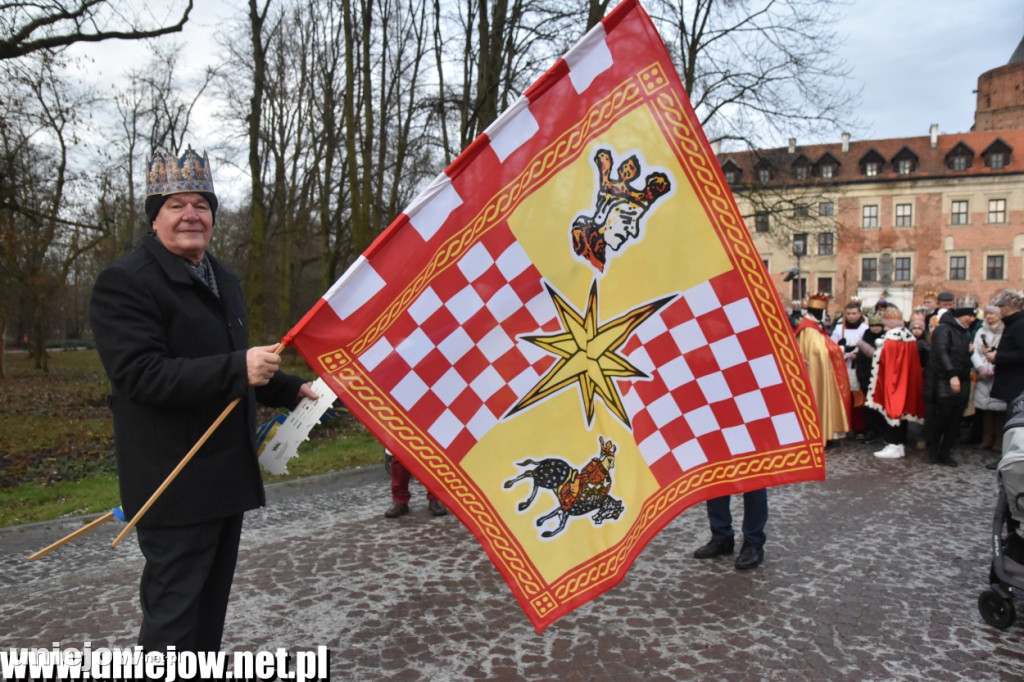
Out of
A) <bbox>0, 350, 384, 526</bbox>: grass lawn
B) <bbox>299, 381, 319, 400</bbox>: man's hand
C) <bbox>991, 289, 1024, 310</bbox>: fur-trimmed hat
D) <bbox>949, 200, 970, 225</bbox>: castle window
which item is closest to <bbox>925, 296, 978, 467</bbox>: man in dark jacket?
<bbox>991, 289, 1024, 310</bbox>: fur-trimmed hat

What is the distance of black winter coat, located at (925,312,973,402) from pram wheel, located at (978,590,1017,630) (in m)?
5.70

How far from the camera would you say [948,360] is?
9.19 meters

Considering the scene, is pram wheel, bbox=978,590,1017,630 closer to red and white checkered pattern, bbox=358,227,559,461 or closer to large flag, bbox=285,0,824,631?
large flag, bbox=285,0,824,631

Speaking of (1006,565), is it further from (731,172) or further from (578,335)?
(731,172)

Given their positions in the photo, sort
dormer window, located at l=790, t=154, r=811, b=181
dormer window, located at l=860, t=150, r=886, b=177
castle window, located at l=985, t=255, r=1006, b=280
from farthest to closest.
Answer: dormer window, located at l=860, t=150, r=886, b=177, dormer window, located at l=790, t=154, r=811, b=181, castle window, located at l=985, t=255, r=1006, b=280

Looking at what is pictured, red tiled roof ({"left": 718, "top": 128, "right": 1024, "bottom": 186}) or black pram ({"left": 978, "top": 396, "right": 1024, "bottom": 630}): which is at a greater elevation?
red tiled roof ({"left": 718, "top": 128, "right": 1024, "bottom": 186})

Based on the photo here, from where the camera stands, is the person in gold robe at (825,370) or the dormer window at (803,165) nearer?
the person in gold robe at (825,370)

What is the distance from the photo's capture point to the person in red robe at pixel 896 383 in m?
10.0

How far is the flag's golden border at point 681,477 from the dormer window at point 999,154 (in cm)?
6281

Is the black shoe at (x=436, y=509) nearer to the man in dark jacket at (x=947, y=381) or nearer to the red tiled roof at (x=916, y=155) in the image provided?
the man in dark jacket at (x=947, y=381)

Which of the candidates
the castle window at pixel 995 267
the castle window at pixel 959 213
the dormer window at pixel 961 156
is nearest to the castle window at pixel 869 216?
the castle window at pixel 959 213

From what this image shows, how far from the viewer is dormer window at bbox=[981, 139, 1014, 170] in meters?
53.1

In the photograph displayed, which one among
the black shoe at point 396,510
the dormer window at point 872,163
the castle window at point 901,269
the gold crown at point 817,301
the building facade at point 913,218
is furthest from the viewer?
the dormer window at point 872,163

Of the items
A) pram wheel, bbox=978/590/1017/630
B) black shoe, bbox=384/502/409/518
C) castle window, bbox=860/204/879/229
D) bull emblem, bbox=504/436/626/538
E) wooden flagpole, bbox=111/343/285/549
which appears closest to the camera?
wooden flagpole, bbox=111/343/285/549
